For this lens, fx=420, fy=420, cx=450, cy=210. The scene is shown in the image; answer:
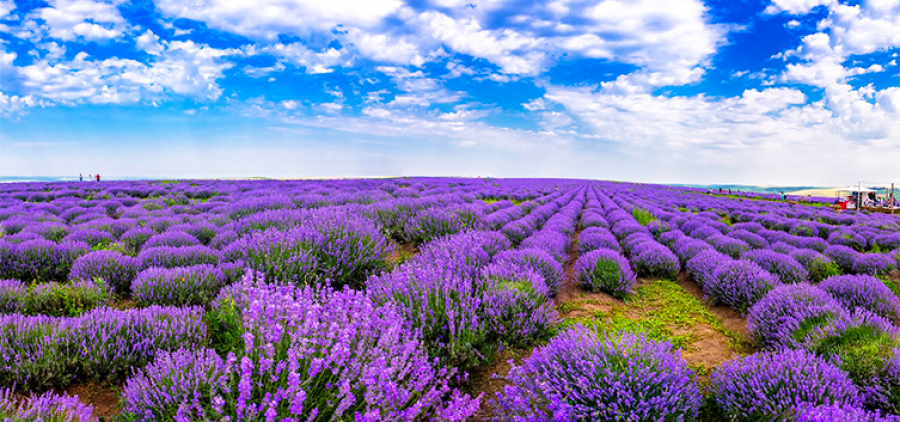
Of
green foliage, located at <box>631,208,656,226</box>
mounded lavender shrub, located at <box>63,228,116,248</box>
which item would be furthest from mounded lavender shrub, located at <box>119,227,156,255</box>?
green foliage, located at <box>631,208,656,226</box>

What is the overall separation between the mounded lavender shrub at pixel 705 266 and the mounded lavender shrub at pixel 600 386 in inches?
127

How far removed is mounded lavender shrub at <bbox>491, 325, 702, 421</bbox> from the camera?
1982 millimetres

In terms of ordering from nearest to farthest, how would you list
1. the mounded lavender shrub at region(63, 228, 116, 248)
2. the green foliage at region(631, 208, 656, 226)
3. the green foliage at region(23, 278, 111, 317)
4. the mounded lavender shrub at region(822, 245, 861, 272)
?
the green foliage at region(23, 278, 111, 317) → the mounded lavender shrub at region(63, 228, 116, 248) → the mounded lavender shrub at region(822, 245, 861, 272) → the green foliage at region(631, 208, 656, 226)

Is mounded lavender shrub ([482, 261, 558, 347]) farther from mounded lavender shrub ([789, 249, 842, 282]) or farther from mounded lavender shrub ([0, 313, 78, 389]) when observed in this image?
mounded lavender shrub ([789, 249, 842, 282])

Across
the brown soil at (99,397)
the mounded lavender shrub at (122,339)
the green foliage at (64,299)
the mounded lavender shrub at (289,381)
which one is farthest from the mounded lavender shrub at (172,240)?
the mounded lavender shrub at (289,381)

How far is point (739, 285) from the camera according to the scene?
179 inches

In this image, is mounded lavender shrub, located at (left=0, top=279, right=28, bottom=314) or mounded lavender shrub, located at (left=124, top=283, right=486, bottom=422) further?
mounded lavender shrub, located at (left=0, top=279, right=28, bottom=314)

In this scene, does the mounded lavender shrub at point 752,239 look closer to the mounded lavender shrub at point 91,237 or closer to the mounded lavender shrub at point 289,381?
Answer: the mounded lavender shrub at point 289,381

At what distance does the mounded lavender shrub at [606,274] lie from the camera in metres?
5.02

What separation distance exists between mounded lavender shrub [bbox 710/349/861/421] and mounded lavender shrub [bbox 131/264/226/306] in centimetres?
386

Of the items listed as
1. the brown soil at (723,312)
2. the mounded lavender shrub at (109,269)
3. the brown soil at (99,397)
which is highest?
the mounded lavender shrub at (109,269)

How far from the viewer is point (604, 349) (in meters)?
2.32

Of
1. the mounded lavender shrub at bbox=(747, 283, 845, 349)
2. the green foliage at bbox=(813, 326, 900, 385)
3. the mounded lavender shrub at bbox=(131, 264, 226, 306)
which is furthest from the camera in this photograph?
the mounded lavender shrub at bbox=(131, 264, 226, 306)

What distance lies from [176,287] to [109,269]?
47.0 inches
